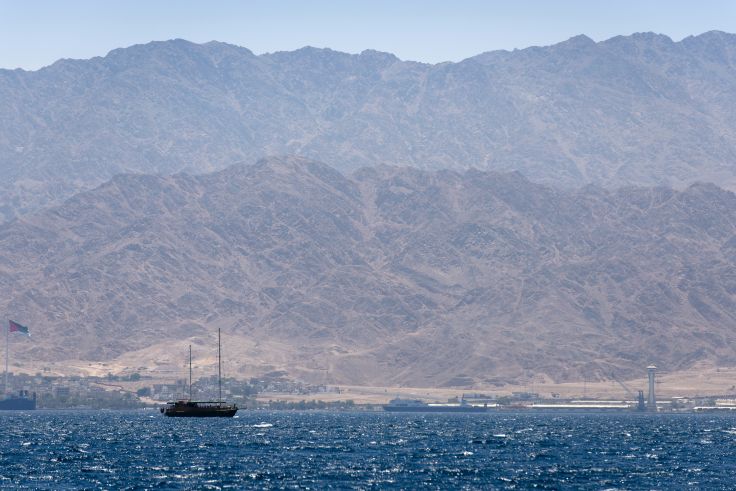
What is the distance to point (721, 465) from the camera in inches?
6919

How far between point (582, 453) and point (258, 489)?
65.4 metres

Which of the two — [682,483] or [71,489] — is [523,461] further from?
[71,489]

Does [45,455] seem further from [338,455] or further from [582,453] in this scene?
[582,453]

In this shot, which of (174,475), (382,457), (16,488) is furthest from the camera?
(382,457)

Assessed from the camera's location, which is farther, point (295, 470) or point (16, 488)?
point (295, 470)

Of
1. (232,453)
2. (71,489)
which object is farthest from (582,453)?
(71,489)

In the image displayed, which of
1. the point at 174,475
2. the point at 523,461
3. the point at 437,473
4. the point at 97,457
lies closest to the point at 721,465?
the point at 523,461

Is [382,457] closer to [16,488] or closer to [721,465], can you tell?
[721,465]

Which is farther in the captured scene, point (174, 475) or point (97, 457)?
point (97, 457)

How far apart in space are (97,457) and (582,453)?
60.8 meters

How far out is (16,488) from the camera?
144625 mm

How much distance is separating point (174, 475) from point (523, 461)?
43845 mm

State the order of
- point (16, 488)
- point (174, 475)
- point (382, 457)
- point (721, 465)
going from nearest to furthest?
point (16, 488)
point (174, 475)
point (721, 465)
point (382, 457)

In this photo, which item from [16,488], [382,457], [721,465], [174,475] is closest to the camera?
[16,488]
